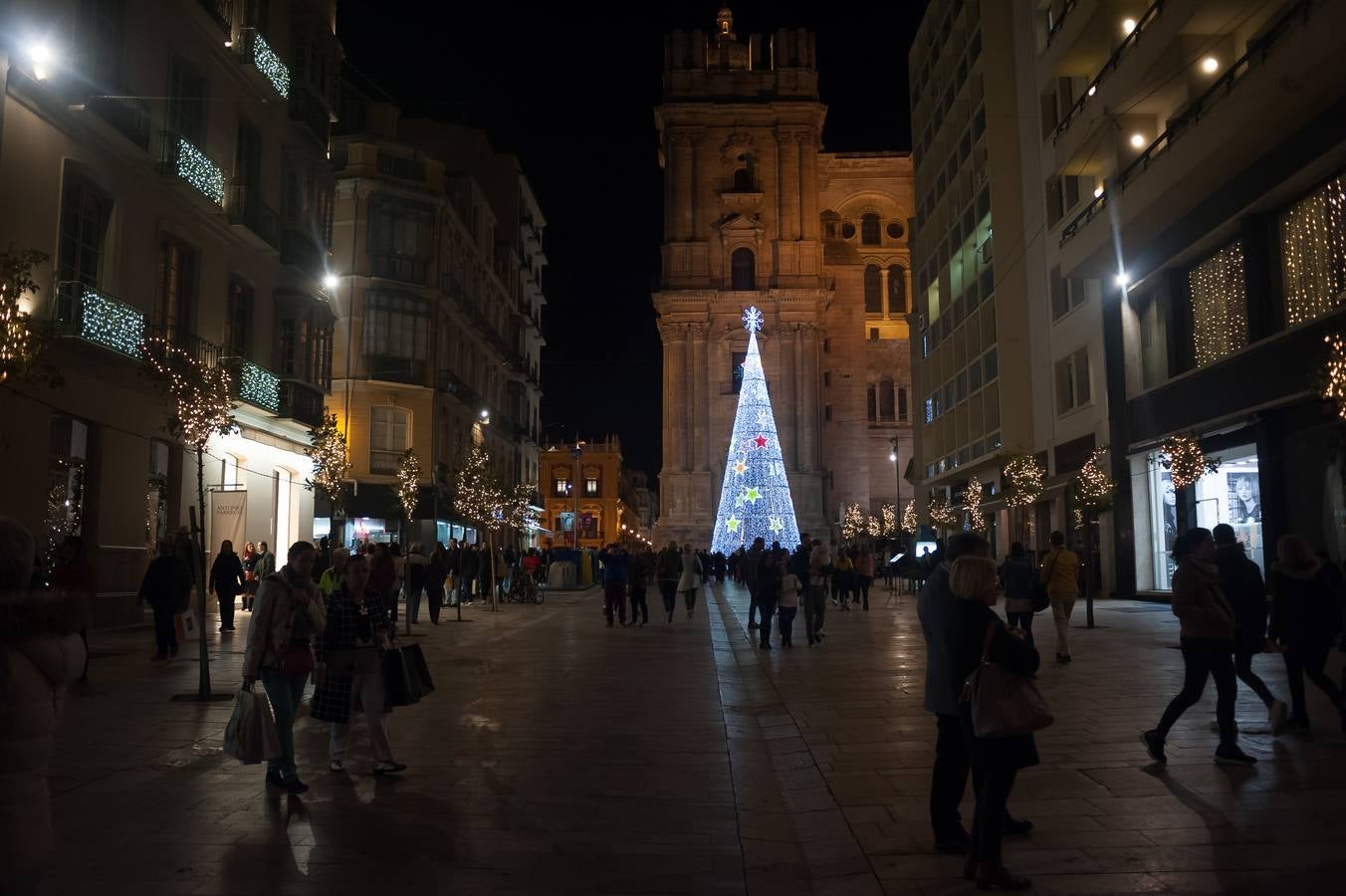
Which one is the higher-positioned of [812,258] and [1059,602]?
[812,258]

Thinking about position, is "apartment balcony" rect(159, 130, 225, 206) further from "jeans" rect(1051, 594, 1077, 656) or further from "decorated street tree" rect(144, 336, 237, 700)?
"jeans" rect(1051, 594, 1077, 656)

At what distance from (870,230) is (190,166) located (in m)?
64.7

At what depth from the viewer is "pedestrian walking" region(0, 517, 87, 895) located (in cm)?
338

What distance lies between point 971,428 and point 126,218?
30.8 m

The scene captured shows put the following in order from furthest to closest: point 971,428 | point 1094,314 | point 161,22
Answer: point 971,428 → point 1094,314 → point 161,22

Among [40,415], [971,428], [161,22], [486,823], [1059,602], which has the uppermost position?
[161,22]

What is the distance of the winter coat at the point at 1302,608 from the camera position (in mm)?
8766

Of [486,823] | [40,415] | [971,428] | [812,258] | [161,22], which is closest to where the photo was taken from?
[486,823]

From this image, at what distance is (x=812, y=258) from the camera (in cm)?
7094

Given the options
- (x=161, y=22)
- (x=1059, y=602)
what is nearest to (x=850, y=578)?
(x=1059, y=602)

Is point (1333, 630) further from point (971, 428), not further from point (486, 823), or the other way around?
point (971, 428)

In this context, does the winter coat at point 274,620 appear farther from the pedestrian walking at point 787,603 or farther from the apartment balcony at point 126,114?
the apartment balcony at point 126,114

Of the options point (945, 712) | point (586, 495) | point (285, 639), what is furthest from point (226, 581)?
point (586, 495)

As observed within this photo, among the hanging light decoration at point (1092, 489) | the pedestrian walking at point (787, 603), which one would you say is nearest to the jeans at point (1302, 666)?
the pedestrian walking at point (787, 603)
